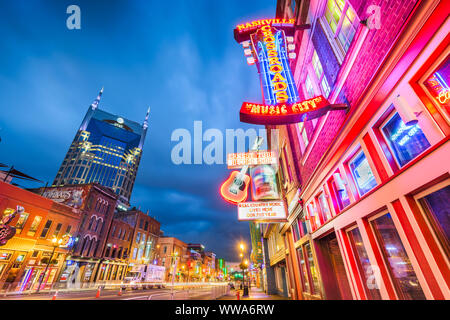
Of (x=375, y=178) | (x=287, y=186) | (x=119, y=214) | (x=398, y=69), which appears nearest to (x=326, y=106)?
(x=398, y=69)

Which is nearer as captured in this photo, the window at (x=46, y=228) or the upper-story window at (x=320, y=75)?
the upper-story window at (x=320, y=75)

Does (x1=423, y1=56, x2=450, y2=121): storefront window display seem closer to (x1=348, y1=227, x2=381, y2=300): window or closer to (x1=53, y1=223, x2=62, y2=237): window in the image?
(x1=348, y1=227, x2=381, y2=300): window

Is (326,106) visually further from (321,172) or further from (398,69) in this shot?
(321,172)

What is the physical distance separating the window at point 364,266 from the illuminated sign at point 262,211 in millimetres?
5221

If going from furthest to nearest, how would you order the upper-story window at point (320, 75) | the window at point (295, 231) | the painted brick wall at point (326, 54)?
the window at point (295, 231) < the upper-story window at point (320, 75) < the painted brick wall at point (326, 54)

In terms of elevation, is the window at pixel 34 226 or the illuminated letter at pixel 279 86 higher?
the illuminated letter at pixel 279 86

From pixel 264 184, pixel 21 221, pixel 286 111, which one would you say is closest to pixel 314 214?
pixel 264 184

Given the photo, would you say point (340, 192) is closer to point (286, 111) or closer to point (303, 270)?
point (286, 111)

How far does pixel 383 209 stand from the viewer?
15.0 ft

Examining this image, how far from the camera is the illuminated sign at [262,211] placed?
1113 cm

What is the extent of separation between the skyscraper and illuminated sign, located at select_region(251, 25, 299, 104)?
97263 millimetres

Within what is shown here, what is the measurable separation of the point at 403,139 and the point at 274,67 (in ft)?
18.0

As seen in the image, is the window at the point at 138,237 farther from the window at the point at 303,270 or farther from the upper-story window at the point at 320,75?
→ the upper-story window at the point at 320,75

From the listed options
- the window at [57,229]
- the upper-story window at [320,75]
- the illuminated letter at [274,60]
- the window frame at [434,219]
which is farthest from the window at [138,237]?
the window frame at [434,219]
